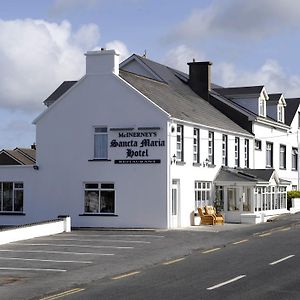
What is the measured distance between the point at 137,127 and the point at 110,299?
23712 mm

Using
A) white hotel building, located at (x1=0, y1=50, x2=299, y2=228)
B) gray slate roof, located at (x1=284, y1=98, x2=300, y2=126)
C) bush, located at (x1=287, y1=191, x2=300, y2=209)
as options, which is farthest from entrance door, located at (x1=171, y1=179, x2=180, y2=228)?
gray slate roof, located at (x1=284, y1=98, x2=300, y2=126)

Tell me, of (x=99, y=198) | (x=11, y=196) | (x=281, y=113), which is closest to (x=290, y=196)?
(x=281, y=113)

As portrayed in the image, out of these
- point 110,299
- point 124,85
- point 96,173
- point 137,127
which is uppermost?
point 124,85

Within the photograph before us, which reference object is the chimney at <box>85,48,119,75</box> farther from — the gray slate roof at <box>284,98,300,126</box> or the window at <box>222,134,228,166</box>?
the gray slate roof at <box>284,98,300,126</box>

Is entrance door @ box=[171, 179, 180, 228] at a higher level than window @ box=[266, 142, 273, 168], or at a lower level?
lower

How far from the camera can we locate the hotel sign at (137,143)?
37562mm

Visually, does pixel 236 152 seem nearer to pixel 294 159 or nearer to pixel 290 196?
pixel 290 196

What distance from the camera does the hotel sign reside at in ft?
123

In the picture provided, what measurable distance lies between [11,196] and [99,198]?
5800 mm

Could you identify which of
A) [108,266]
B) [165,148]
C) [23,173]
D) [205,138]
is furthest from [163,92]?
[108,266]

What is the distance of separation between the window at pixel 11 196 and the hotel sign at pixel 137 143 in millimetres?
6483

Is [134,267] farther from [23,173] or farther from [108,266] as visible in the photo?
[23,173]

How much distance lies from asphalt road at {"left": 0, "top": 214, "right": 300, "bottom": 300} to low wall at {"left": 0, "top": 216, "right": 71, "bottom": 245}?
0.57 meters

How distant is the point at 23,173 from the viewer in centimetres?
4066
